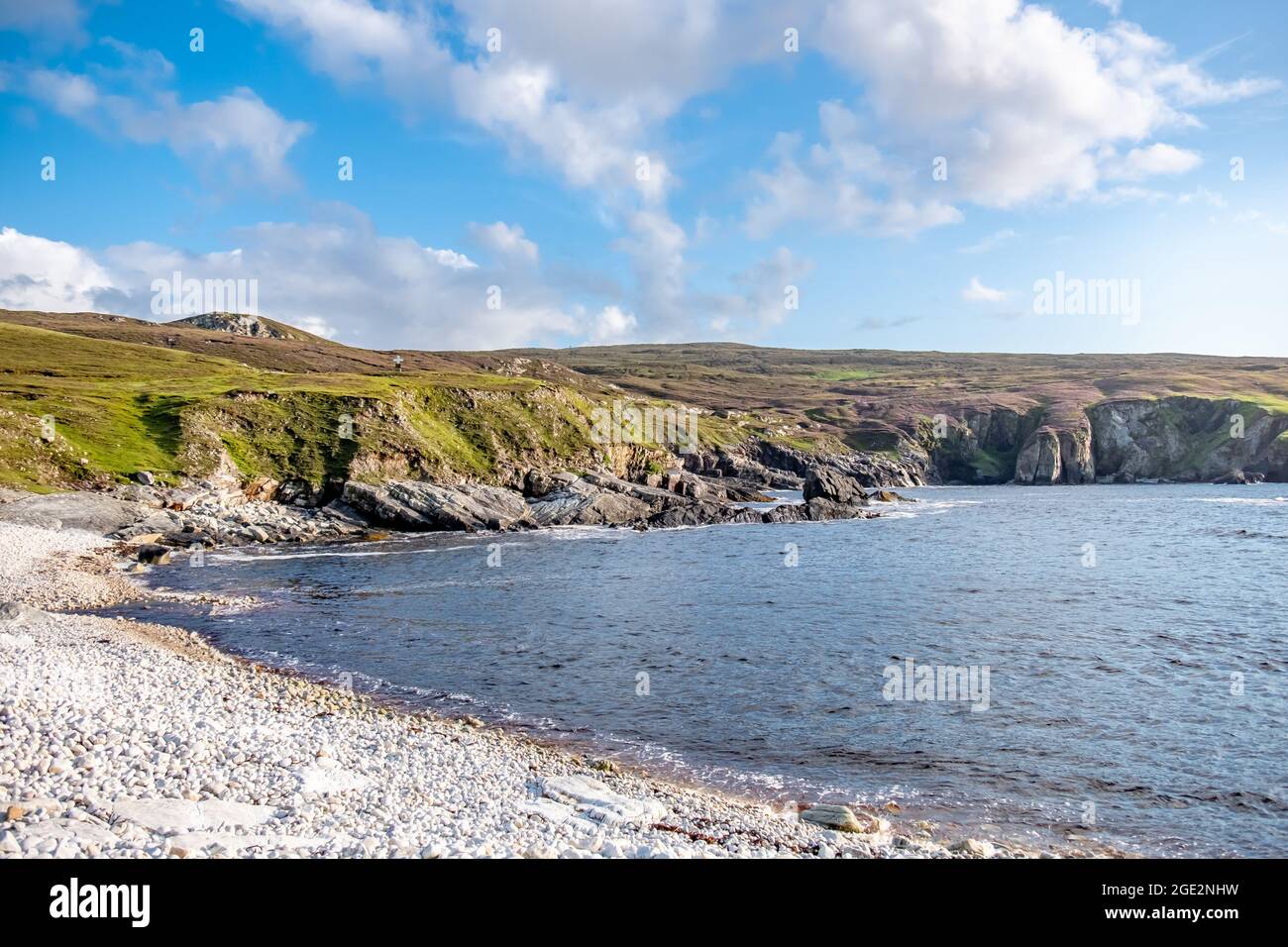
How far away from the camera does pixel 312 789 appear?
1473cm

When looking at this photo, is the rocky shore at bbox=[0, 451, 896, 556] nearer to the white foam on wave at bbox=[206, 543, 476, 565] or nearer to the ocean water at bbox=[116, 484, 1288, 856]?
the white foam on wave at bbox=[206, 543, 476, 565]

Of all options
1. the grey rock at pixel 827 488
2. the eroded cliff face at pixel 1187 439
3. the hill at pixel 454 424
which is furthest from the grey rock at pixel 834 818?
the eroded cliff face at pixel 1187 439

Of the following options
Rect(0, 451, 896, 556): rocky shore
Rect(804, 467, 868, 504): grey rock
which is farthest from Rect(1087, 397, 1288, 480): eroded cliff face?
Rect(0, 451, 896, 556): rocky shore

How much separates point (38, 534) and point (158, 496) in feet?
45.1

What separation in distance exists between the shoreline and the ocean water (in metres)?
2.13

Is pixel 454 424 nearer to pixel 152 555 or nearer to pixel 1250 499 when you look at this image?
pixel 152 555

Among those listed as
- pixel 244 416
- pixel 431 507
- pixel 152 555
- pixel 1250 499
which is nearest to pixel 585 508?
pixel 431 507

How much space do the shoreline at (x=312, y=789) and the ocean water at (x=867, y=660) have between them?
2132 millimetres

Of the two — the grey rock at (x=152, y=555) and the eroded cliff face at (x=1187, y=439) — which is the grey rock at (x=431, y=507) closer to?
the grey rock at (x=152, y=555)

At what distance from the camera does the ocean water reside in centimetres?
1814

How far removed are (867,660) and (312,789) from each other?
21211mm

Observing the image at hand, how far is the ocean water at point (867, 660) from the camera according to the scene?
18.1 meters

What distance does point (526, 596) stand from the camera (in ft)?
141
